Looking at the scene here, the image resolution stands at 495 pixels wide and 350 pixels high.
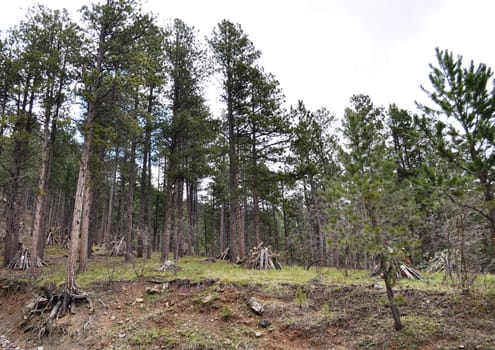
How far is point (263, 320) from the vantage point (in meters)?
6.25

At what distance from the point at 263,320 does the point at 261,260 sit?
212 inches

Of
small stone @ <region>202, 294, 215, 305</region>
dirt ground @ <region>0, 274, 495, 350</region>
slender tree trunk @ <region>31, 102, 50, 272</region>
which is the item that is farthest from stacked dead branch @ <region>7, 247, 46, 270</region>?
small stone @ <region>202, 294, 215, 305</region>

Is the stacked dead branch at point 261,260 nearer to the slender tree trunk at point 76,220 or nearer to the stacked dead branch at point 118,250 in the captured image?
the slender tree trunk at point 76,220

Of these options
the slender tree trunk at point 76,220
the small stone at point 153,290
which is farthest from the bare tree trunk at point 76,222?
the small stone at point 153,290

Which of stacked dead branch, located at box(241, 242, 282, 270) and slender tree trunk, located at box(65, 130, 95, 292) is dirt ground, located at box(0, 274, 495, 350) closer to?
slender tree trunk, located at box(65, 130, 95, 292)

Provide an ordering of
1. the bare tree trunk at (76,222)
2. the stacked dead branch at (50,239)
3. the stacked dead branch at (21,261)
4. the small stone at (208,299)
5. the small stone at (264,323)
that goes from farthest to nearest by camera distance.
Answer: the stacked dead branch at (50,239) → the stacked dead branch at (21,261) → the bare tree trunk at (76,222) → the small stone at (208,299) → the small stone at (264,323)

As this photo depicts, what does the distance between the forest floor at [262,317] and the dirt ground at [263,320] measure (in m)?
0.02

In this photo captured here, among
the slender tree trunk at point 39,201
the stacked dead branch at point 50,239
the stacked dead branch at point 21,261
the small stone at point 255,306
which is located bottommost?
the small stone at point 255,306

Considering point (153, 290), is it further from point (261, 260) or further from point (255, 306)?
point (261, 260)

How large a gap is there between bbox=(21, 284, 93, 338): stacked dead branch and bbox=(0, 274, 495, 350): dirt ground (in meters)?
0.17

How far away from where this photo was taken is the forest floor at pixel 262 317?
5.10 metres

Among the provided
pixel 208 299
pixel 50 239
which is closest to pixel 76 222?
pixel 208 299

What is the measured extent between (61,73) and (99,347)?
422 inches

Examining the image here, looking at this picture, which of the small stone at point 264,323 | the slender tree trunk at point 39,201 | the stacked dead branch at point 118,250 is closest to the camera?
the small stone at point 264,323
